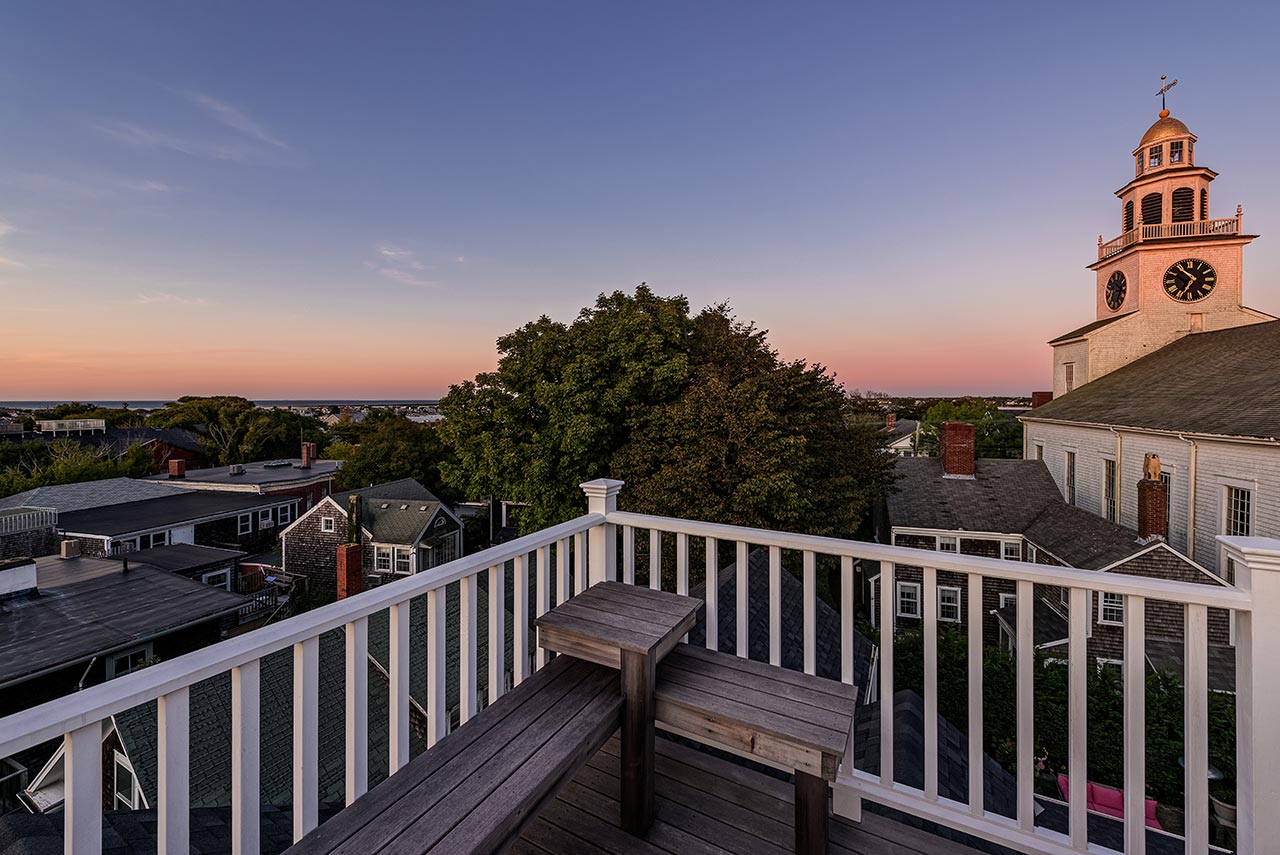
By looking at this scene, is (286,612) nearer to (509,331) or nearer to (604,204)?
(509,331)

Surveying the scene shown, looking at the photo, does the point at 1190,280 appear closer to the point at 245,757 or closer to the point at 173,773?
the point at 245,757

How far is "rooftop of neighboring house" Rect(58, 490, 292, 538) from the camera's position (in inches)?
742

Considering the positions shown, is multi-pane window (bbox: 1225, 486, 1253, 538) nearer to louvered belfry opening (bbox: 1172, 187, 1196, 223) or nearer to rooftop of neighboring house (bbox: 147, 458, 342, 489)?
louvered belfry opening (bbox: 1172, 187, 1196, 223)

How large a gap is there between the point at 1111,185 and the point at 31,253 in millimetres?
37568

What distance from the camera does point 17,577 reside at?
9.99 metres

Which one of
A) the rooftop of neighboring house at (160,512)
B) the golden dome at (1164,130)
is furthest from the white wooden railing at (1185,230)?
the rooftop of neighboring house at (160,512)

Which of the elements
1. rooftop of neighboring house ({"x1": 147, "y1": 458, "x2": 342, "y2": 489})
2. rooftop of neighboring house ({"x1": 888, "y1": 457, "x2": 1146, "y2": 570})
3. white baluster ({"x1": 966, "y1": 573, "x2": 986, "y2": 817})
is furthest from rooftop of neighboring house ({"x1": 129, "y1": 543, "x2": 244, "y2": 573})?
rooftop of neighboring house ({"x1": 888, "y1": 457, "x2": 1146, "y2": 570})

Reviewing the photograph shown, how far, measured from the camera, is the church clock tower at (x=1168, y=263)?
19078mm

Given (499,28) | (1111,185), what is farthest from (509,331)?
(1111,185)

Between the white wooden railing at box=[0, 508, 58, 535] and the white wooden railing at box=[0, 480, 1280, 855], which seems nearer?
the white wooden railing at box=[0, 480, 1280, 855]

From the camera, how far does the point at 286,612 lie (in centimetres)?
1817

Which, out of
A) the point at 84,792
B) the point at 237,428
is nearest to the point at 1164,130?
the point at 84,792

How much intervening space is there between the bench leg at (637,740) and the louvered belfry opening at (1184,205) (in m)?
29.6

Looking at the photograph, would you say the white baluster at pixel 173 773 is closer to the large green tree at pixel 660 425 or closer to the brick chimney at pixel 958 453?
the large green tree at pixel 660 425
